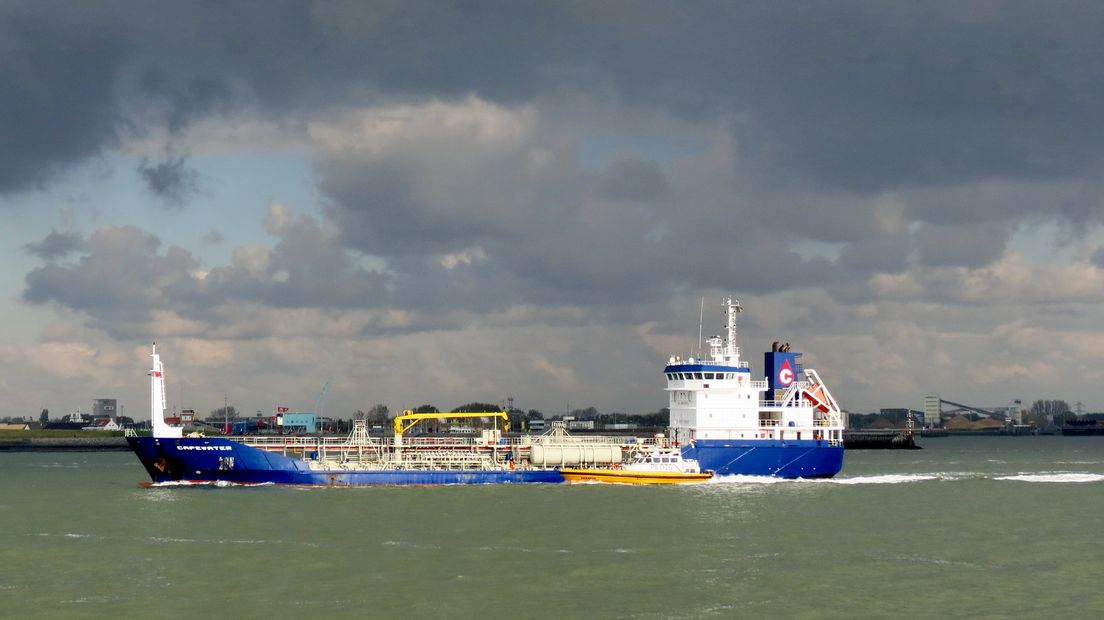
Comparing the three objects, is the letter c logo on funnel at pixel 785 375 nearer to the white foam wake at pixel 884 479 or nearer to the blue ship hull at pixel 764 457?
the blue ship hull at pixel 764 457

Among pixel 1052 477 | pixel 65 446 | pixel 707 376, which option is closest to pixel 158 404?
pixel 707 376

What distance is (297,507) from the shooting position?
183 feet

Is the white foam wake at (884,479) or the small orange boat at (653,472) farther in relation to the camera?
the white foam wake at (884,479)

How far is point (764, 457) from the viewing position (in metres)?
71.8

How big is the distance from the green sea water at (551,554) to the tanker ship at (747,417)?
601 cm

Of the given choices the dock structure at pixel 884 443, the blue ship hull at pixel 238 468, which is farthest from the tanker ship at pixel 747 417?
the dock structure at pixel 884 443

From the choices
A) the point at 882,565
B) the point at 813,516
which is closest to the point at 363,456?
the point at 813,516

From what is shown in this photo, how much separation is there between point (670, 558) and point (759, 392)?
117 ft

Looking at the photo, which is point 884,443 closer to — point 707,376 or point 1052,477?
point 1052,477

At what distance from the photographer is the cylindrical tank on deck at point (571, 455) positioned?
71.8 meters

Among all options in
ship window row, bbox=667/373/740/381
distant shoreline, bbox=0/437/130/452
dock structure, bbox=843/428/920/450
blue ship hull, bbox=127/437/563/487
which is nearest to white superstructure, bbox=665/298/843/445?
ship window row, bbox=667/373/740/381

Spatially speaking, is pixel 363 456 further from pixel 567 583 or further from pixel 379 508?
pixel 567 583

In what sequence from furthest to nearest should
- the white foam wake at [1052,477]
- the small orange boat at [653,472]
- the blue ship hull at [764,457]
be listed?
the white foam wake at [1052,477], the blue ship hull at [764,457], the small orange boat at [653,472]

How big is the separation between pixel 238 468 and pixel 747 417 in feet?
105
